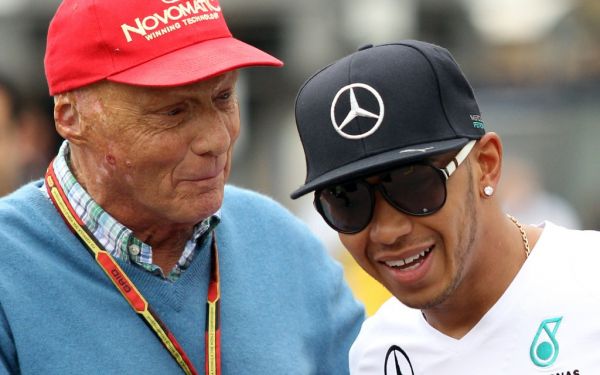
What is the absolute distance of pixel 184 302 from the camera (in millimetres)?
4164

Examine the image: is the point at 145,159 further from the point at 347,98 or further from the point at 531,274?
the point at 531,274

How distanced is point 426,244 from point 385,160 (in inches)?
12.9

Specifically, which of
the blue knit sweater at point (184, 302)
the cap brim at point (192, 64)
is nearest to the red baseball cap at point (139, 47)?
the cap brim at point (192, 64)

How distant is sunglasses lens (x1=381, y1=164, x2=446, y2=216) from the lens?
12.0 feet

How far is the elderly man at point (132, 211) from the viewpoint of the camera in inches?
154

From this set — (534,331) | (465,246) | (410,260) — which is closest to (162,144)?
(410,260)

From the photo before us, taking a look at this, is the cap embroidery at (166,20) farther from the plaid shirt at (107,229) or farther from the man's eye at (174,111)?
the plaid shirt at (107,229)

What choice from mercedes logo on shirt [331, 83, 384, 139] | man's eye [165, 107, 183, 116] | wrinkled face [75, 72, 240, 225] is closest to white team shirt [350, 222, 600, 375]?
mercedes logo on shirt [331, 83, 384, 139]

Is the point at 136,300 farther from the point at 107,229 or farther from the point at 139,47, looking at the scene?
the point at 139,47

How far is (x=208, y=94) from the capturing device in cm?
401

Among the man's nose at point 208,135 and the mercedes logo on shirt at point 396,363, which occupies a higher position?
the man's nose at point 208,135

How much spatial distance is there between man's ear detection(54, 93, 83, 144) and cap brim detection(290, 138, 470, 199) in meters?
0.92

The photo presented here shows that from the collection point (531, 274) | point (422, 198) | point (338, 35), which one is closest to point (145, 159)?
point (422, 198)

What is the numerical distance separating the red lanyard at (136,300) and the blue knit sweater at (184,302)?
0.02m
